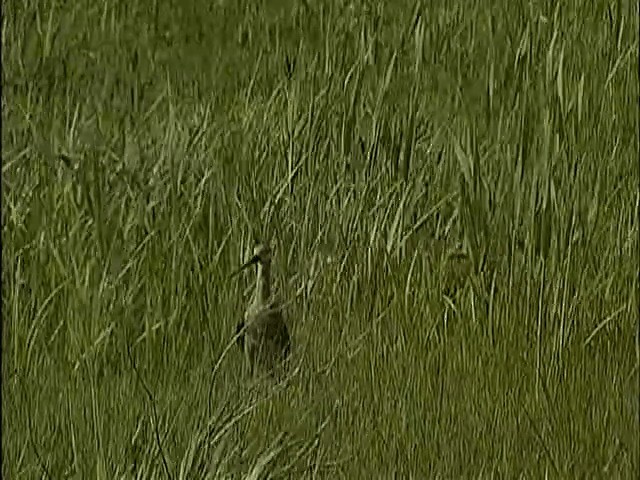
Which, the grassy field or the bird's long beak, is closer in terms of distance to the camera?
the grassy field

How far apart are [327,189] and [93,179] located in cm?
41

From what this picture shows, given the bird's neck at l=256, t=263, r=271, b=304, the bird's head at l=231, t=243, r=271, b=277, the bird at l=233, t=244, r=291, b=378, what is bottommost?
the bird at l=233, t=244, r=291, b=378

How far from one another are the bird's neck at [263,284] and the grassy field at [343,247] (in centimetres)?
6

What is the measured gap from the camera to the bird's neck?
1936 mm

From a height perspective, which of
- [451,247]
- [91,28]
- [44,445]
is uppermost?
[91,28]

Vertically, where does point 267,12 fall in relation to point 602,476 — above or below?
above

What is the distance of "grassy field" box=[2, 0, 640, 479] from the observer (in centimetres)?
170

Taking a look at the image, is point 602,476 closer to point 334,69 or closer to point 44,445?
point 44,445

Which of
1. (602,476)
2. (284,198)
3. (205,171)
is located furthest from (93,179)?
(602,476)

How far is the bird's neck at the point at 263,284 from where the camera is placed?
1.94 meters

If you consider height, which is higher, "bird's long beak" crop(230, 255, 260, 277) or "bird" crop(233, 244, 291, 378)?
"bird's long beak" crop(230, 255, 260, 277)

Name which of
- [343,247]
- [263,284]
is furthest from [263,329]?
[343,247]

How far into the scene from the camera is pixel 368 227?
2.11m

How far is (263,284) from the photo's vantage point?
1.95m
